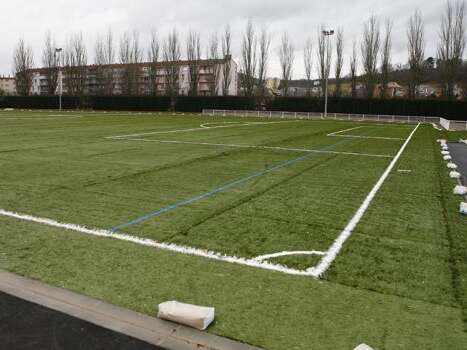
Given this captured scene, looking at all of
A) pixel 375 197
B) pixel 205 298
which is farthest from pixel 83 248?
pixel 375 197

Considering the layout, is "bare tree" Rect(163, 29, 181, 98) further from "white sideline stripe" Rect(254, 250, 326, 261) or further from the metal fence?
"white sideline stripe" Rect(254, 250, 326, 261)

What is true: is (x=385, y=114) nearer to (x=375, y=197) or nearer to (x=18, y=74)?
(x=375, y=197)

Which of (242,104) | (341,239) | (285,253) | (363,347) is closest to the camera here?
(363,347)

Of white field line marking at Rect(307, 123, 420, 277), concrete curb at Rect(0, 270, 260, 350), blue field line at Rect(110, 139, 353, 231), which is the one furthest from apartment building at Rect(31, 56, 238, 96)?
concrete curb at Rect(0, 270, 260, 350)

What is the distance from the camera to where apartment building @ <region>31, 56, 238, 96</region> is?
2882 inches

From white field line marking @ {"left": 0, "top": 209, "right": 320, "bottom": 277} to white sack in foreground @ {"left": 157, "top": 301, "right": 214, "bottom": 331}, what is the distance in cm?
128

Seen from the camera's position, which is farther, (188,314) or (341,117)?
(341,117)

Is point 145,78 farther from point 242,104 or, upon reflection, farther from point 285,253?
point 285,253

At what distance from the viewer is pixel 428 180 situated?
10.5 metres

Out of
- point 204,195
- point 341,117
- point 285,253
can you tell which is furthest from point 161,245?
point 341,117

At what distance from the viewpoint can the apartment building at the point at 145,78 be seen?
73206mm

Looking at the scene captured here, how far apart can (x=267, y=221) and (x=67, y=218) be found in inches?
116

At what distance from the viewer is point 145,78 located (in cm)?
7825

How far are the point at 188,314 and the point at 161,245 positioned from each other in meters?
1.89
